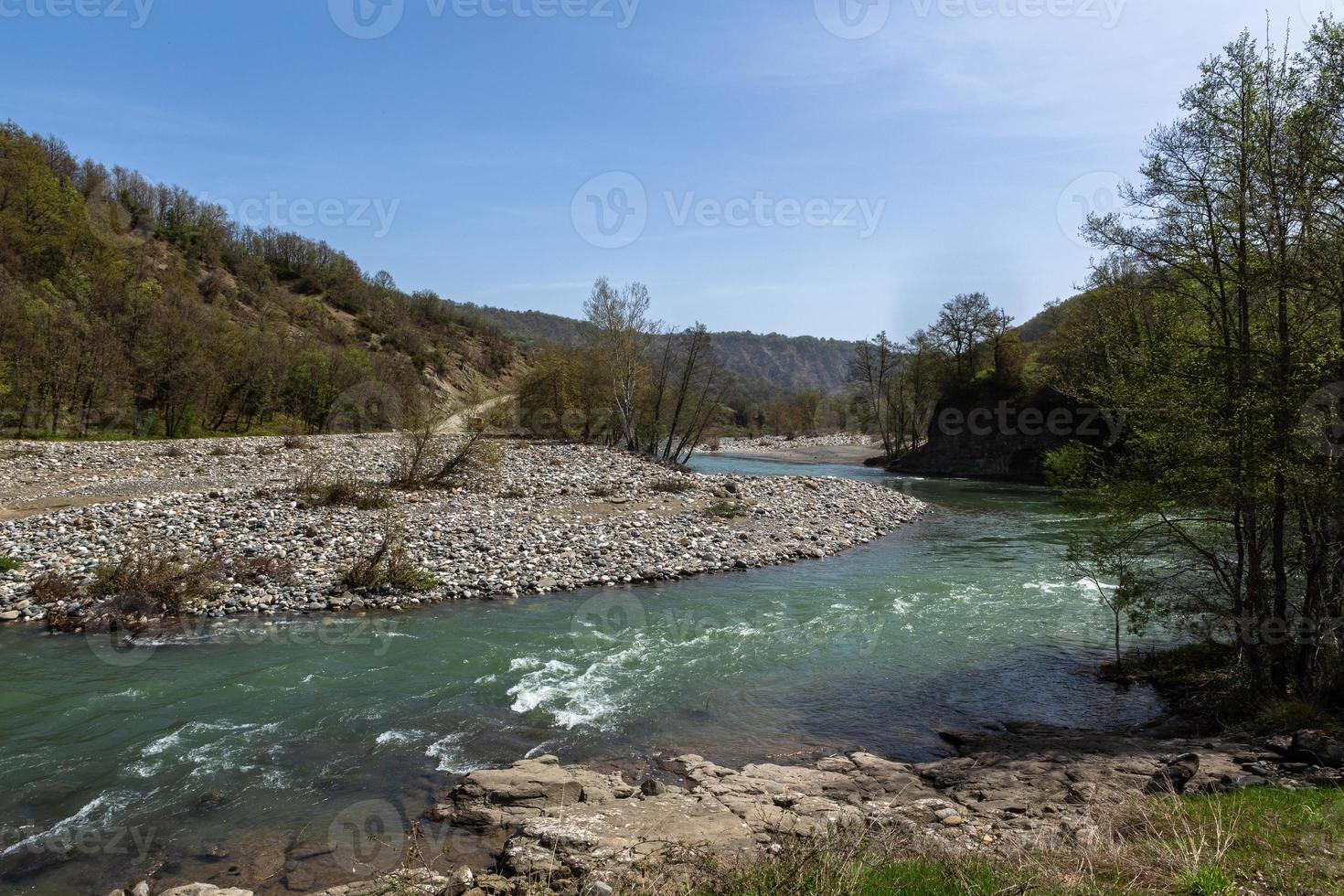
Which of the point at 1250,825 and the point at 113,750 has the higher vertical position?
the point at 1250,825

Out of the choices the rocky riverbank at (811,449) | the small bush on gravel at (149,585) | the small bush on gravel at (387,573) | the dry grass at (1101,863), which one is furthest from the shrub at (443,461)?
the rocky riverbank at (811,449)

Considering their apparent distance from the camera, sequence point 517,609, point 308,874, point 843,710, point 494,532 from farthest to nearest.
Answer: point 494,532
point 517,609
point 843,710
point 308,874

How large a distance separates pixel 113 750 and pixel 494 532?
10.3 meters

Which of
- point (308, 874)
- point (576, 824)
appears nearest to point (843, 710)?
point (576, 824)

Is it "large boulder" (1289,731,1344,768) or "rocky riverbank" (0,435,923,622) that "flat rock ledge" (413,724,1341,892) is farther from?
"rocky riverbank" (0,435,923,622)

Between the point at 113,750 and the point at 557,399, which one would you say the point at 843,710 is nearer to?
the point at 113,750

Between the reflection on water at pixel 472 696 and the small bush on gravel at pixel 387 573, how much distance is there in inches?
46.6

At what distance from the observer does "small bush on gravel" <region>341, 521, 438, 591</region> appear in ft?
44.0

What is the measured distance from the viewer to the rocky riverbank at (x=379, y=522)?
44.7 ft

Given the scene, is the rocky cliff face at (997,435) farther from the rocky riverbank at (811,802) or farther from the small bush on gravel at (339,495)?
the rocky riverbank at (811,802)

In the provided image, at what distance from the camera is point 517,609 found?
1312cm

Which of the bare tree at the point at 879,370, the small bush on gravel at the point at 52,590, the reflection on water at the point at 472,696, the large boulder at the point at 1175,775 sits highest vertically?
the bare tree at the point at 879,370

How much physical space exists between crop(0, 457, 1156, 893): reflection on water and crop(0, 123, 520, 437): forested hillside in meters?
26.5

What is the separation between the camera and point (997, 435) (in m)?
46.1
